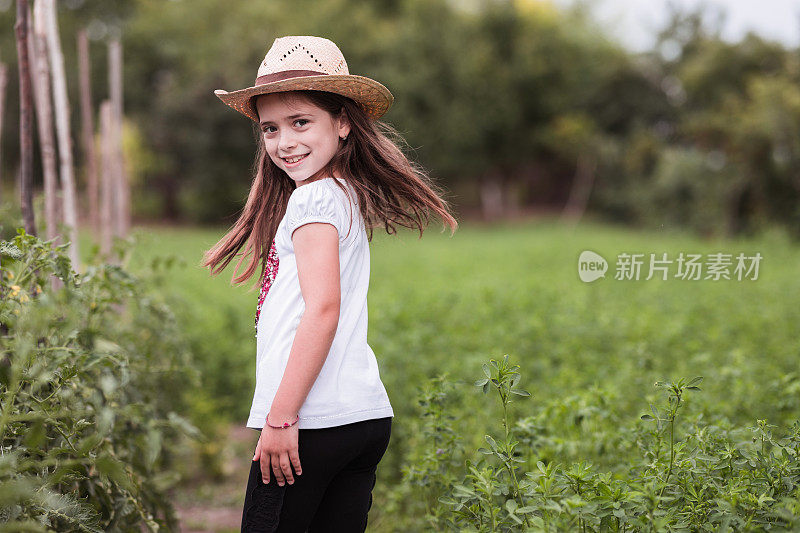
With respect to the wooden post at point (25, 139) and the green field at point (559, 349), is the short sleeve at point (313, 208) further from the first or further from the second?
the wooden post at point (25, 139)

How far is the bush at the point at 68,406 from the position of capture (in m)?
1.42

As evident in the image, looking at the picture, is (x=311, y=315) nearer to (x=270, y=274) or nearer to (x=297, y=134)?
(x=270, y=274)

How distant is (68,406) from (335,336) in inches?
32.8

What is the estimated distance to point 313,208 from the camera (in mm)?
1690

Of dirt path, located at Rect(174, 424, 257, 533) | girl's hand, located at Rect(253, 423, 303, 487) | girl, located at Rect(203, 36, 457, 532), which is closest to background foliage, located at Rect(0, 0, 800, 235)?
dirt path, located at Rect(174, 424, 257, 533)

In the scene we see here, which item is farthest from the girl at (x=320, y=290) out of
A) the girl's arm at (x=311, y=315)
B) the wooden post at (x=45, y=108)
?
the wooden post at (x=45, y=108)

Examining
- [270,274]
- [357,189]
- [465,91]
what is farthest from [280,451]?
[465,91]

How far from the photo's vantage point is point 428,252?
51.1 feet

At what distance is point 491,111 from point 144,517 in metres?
25.7

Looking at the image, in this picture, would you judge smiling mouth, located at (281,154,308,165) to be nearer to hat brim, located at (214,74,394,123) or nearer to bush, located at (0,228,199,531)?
hat brim, located at (214,74,394,123)

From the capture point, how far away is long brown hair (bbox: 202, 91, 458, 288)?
189 cm

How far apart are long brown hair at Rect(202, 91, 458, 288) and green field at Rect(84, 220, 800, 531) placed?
222mm

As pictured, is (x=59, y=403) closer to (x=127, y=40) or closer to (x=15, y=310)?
(x=15, y=310)

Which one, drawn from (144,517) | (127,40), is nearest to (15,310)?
(144,517)
